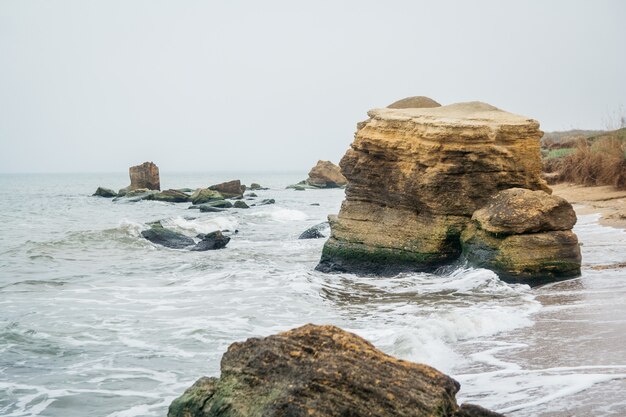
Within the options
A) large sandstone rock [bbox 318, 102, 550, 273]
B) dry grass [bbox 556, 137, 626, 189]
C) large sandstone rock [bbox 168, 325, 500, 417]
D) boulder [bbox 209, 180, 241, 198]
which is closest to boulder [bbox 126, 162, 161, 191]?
boulder [bbox 209, 180, 241, 198]

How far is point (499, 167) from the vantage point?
40.8ft

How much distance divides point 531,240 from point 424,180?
2.35m

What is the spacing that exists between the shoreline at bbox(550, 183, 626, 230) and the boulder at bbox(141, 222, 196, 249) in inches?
449

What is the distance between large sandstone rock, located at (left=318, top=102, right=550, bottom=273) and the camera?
12.5 m

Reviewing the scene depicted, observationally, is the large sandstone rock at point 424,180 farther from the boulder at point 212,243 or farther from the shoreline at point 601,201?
the boulder at point 212,243

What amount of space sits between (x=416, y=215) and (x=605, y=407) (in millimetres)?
8312

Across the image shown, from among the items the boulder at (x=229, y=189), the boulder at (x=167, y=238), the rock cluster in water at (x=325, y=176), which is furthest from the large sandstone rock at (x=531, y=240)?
the rock cluster in water at (x=325, y=176)

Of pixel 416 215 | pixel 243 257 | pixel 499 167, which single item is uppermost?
pixel 499 167

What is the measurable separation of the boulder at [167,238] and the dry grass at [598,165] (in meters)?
13.1

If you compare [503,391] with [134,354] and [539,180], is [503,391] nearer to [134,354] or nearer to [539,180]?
[134,354]

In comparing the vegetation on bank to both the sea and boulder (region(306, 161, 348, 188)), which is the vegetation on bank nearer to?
the sea

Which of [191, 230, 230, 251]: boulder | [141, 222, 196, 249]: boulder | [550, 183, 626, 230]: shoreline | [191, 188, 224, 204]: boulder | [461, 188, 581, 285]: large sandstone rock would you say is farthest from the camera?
[191, 188, 224, 204]: boulder


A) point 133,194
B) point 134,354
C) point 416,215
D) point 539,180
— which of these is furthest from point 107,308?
point 133,194

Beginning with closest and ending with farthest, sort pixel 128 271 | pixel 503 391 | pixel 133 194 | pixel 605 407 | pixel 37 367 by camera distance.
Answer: pixel 605 407 < pixel 503 391 < pixel 37 367 < pixel 128 271 < pixel 133 194
